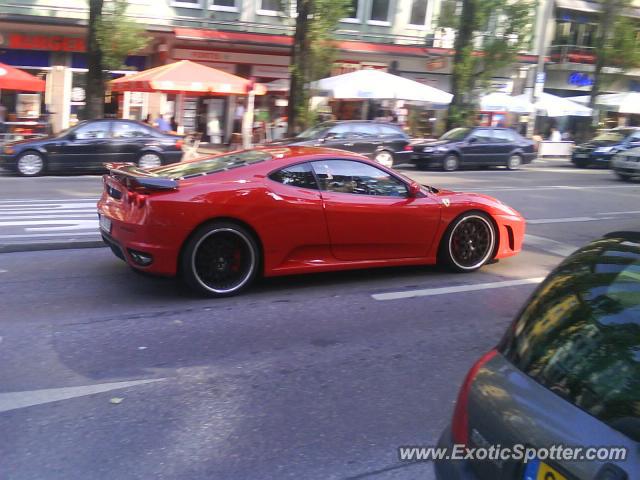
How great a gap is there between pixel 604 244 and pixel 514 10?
25.7m

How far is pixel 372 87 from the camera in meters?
22.6

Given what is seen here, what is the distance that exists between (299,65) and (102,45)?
593 centimetres

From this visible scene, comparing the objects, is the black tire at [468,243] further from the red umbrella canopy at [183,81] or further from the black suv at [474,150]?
the red umbrella canopy at [183,81]

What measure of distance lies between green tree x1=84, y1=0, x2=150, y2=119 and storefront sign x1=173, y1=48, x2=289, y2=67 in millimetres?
4309

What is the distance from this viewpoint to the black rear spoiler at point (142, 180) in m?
5.99

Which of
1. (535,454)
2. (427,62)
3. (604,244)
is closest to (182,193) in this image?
(604,244)

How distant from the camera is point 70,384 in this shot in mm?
4352

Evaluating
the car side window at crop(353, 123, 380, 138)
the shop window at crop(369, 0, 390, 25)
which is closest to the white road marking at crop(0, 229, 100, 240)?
the car side window at crop(353, 123, 380, 138)

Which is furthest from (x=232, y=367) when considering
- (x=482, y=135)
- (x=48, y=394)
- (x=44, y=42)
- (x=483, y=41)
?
(x=483, y=41)

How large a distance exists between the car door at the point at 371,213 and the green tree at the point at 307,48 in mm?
15369

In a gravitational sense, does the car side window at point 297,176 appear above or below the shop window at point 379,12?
below

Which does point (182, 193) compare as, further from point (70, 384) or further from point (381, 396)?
point (381, 396)

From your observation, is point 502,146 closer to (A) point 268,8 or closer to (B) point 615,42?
(A) point 268,8

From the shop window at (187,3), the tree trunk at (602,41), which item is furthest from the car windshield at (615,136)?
the shop window at (187,3)
